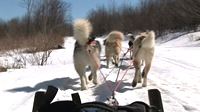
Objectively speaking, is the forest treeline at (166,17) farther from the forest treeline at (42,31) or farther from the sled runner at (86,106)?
the sled runner at (86,106)

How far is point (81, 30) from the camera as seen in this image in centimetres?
432

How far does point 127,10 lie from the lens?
48.5 m

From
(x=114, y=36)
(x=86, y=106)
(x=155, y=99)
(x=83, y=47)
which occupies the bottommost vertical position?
(x=155, y=99)

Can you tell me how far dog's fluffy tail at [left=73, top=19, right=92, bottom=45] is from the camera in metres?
4.31

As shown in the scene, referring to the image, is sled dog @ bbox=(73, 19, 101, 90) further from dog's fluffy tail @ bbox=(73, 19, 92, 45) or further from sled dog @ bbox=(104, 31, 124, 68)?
sled dog @ bbox=(104, 31, 124, 68)

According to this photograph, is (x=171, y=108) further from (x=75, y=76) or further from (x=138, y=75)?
(x=75, y=76)

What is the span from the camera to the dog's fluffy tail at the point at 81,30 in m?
4.31

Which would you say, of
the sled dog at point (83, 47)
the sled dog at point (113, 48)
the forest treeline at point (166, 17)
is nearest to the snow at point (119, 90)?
the sled dog at point (83, 47)

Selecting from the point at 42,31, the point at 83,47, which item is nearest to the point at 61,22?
the point at 42,31

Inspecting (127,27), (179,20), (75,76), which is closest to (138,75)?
(75,76)

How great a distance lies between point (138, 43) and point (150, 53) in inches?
15.6

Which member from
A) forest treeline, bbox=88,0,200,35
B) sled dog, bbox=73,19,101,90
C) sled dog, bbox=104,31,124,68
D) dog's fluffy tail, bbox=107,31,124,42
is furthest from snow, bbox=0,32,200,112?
forest treeline, bbox=88,0,200,35

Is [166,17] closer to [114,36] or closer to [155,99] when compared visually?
[114,36]

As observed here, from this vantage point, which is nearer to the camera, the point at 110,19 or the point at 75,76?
the point at 75,76
